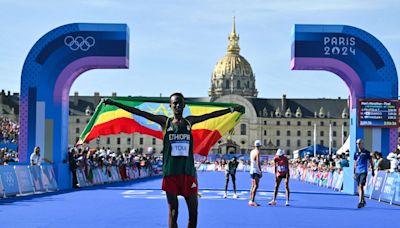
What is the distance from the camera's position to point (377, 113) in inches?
1053

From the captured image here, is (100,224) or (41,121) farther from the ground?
(41,121)

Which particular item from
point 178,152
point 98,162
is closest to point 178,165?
point 178,152

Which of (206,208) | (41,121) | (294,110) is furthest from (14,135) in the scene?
(294,110)

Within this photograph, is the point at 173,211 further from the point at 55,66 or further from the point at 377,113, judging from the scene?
the point at 55,66

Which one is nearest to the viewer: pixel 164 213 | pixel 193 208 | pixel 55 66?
pixel 193 208

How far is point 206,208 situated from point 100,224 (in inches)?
197

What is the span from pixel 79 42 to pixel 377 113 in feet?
34.4

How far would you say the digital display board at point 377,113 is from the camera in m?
26.7

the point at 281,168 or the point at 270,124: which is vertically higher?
the point at 270,124

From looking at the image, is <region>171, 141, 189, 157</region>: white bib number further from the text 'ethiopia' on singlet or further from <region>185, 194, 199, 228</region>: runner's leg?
<region>185, 194, 199, 228</region>: runner's leg

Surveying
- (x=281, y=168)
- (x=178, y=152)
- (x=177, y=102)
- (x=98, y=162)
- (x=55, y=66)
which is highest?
(x=55, y=66)

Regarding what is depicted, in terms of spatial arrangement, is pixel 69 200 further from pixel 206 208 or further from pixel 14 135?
pixel 14 135

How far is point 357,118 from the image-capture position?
26.9m

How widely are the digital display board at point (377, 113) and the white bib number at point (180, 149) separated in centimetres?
1895
